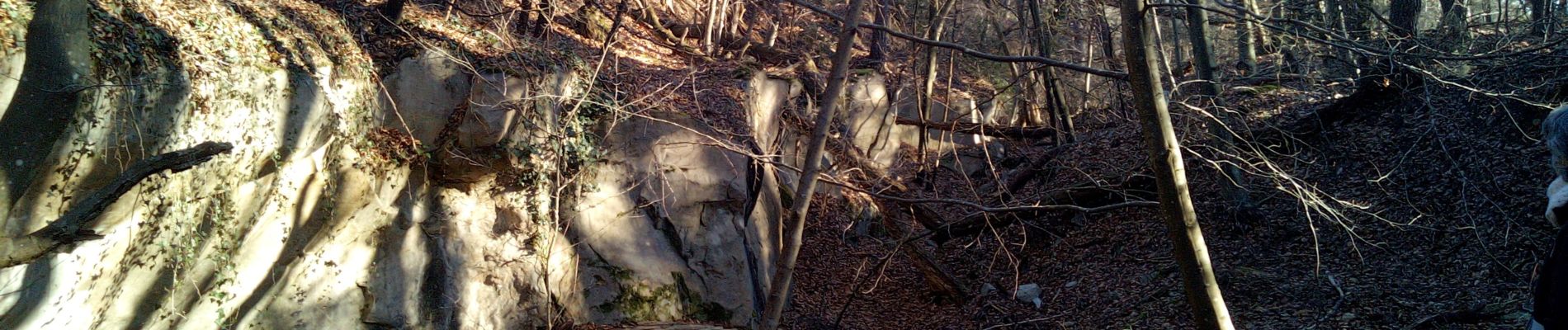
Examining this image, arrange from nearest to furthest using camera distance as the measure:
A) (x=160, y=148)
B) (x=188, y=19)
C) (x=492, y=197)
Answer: (x=160, y=148)
(x=188, y=19)
(x=492, y=197)

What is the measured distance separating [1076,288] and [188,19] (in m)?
9.64

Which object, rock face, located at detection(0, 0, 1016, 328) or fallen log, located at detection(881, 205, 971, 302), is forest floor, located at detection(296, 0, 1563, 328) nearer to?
fallen log, located at detection(881, 205, 971, 302)

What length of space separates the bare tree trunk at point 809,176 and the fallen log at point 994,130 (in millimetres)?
7290

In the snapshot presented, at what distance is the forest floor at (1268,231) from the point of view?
891 centimetres

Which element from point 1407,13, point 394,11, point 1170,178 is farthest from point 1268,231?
point 394,11

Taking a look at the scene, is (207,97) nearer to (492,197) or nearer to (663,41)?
(492,197)

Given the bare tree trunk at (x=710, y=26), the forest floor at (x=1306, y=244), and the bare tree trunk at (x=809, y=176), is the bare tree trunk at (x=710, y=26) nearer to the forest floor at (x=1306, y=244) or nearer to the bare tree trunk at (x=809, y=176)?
the forest floor at (x=1306, y=244)

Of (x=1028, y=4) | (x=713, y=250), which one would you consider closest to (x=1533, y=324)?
(x=713, y=250)

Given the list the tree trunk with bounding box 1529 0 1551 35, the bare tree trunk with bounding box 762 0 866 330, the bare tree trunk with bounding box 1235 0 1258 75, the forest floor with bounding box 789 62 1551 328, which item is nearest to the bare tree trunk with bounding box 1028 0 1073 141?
the forest floor with bounding box 789 62 1551 328

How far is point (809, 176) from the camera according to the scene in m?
7.78

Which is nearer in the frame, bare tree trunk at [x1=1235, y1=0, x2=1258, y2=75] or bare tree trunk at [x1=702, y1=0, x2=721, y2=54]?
bare tree trunk at [x1=1235, y1=0, x2=1258, y2=75]

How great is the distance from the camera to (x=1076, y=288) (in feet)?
36.9

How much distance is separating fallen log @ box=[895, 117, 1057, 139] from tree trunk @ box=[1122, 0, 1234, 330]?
8683 millimetres

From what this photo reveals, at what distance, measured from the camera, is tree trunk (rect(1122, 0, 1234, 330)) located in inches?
231
